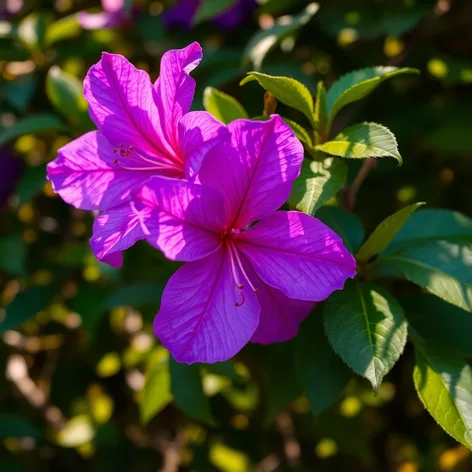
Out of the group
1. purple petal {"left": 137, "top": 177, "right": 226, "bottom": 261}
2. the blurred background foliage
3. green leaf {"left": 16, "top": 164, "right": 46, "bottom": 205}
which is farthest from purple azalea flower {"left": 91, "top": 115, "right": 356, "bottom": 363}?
green leaf {"left": 16, "top": 164, "right": 46, "bottom": 205}

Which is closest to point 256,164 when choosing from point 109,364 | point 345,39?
point 345,39

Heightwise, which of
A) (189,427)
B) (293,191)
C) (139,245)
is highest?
(293,191)

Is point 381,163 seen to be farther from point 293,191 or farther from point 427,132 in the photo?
point 293,191

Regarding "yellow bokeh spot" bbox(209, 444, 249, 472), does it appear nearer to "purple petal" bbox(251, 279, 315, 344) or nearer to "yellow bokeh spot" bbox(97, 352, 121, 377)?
"yellow bokeh spot" bbox(97, 352, 121, 377)

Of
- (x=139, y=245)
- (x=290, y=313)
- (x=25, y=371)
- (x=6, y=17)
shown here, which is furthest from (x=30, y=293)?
(x=290, y=313)

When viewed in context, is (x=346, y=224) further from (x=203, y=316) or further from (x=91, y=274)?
(x=91, y=274)

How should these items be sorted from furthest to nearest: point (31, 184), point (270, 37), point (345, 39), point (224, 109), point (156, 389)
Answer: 1. point (345, 39)
2. point (31, 184)
3. point (156, 389)
4. point (270, 37)
5. point (224, 109)
